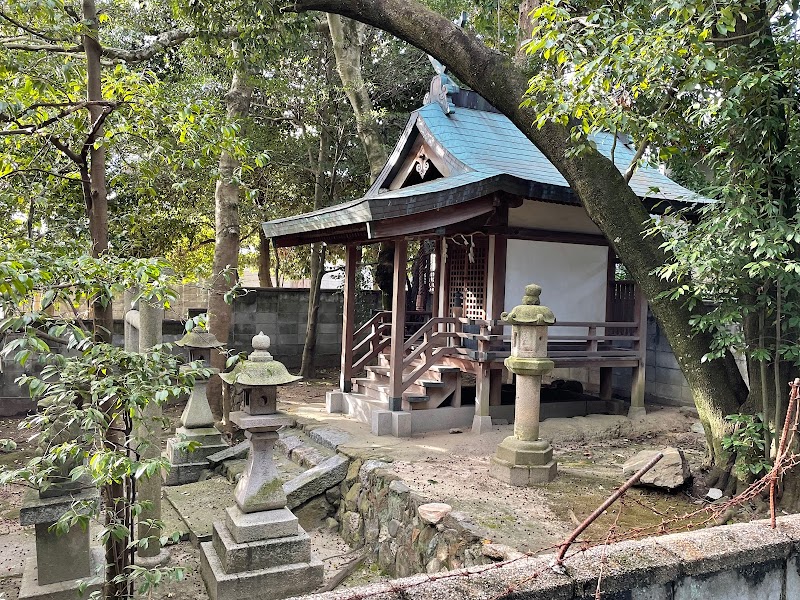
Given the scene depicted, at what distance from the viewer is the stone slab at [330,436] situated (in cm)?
841

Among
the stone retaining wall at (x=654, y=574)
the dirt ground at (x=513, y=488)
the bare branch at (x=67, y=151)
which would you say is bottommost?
the dirt ground at (x=513, y=488)

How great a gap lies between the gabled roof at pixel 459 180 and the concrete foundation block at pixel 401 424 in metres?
2.81

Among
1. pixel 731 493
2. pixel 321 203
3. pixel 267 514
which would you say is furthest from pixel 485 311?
pixel 321 203

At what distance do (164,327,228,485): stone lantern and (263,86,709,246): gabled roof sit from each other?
2147 mm

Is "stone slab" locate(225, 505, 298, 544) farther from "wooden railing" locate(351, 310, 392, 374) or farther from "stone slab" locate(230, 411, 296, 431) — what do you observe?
"wooden railing" locate(351, 310, 392, 374)

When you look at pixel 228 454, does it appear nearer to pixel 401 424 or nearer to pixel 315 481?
pixel 315 481

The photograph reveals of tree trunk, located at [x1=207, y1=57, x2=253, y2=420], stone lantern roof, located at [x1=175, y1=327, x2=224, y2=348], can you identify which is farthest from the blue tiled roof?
stone lantern roof, located at [x1=175, y1=327, x2=224, y2=348]

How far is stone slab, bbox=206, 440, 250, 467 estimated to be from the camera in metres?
8.88

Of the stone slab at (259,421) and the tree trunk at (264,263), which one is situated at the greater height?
the tree trunk at (264,263)

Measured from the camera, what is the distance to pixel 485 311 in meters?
9.70

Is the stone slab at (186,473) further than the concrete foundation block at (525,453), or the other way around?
the stone slab at (186,473)

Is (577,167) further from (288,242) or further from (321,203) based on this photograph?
(321,203)

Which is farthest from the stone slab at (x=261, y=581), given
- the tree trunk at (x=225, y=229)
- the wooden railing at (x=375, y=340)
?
the wooden railing at (x=375, y=340)

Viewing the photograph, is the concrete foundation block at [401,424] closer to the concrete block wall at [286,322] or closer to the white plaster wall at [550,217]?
the white plaster wall at [550,217]
